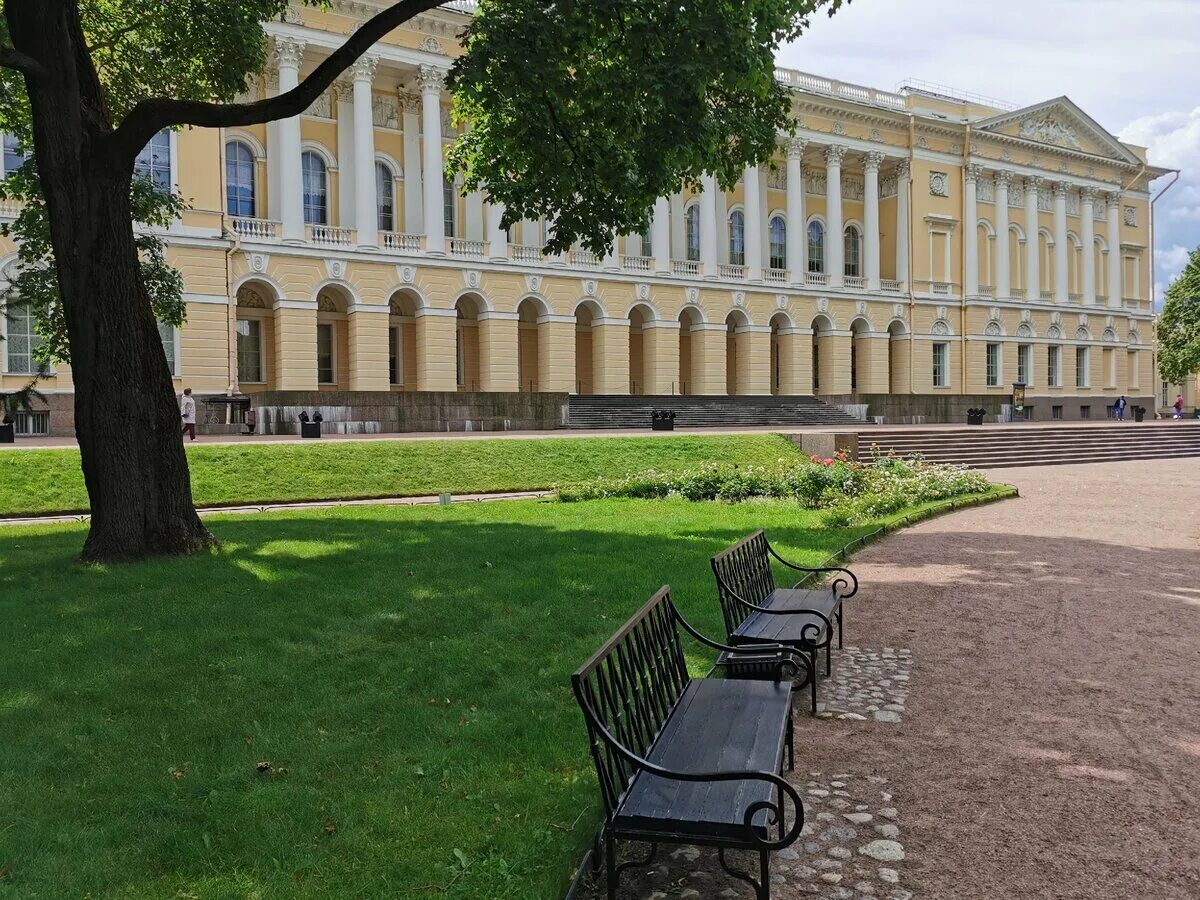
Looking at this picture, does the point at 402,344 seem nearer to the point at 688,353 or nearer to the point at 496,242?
the point at 496,242

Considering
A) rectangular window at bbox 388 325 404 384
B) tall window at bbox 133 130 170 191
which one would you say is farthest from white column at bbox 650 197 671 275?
tall window at bbox 133 130 170 191

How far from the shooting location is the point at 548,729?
15.8 ft

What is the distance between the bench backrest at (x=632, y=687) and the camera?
10.9 ft

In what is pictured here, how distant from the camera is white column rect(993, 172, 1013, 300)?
2039 inches

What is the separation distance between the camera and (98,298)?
365 inches

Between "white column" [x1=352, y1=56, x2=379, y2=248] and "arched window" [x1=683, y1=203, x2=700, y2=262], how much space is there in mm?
16633

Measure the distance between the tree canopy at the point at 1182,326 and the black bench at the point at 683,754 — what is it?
174 feet

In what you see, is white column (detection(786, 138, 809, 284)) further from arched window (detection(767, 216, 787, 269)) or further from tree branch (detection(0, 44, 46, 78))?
tree branch (detection(0, 44, 46, 78))

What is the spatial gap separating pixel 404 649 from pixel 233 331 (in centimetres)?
2914

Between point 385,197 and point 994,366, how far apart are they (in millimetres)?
35119

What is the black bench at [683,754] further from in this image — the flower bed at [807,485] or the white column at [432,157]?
the white column at [432,157]

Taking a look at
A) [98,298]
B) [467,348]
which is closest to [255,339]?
[467,348]

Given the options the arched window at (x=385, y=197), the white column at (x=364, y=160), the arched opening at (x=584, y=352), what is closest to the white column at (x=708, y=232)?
the arched opening at (x=584, y=352)

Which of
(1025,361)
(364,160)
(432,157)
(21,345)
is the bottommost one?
(21,345)
